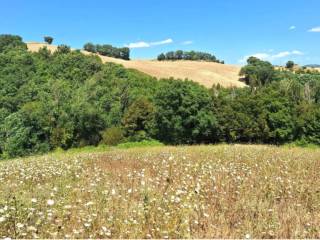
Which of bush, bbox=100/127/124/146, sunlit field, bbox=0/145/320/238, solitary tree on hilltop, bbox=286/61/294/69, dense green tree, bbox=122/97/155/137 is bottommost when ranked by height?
bush, bbox=100/127/124/146

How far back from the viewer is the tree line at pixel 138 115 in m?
57.8

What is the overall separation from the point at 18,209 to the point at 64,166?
525cm

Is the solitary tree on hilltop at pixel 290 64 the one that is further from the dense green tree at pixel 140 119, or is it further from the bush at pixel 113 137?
the bush at pixel 113 137

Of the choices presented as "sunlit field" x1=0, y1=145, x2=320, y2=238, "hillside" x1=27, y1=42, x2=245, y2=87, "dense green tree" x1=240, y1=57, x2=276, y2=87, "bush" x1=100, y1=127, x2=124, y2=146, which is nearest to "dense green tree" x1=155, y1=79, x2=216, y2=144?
"bush" x1=100, y1=127, x2=124, y2=146

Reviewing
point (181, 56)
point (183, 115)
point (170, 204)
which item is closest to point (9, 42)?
point (181, 56)

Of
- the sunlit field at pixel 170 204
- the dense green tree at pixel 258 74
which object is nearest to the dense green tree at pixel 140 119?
the sunlit field at pixel 170 204

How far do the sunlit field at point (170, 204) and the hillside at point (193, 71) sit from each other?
90.2 meters

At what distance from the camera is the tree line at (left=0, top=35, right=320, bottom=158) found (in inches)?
2275

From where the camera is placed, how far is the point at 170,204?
579 centimetres

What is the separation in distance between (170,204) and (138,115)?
56.1 metres

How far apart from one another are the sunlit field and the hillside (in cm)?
9018

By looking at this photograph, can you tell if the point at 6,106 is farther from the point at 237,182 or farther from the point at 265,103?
the point at 237,182

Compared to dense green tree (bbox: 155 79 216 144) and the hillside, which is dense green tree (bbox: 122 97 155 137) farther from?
the hillside

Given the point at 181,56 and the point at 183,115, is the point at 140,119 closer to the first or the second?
the point at 183,115
